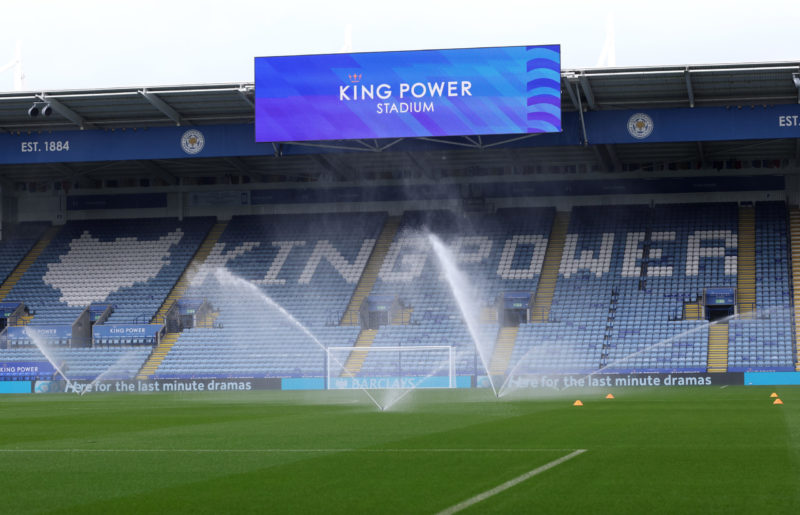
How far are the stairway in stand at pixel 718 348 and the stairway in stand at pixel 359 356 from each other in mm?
14386

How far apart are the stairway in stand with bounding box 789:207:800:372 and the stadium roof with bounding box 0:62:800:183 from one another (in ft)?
9.51

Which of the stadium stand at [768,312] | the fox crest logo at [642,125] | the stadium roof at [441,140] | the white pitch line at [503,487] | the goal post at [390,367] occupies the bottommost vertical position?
the white pitch line at [503,487]

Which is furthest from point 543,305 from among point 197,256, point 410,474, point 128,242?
point 410,474

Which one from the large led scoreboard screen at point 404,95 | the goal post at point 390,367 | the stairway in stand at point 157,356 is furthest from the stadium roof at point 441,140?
the stairway in stand at point 157,356

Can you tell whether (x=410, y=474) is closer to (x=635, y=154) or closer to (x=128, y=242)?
(x=635, y=154)

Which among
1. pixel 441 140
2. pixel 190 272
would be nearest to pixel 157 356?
pixel 190 272

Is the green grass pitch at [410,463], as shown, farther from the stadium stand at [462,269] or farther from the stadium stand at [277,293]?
the stadium stand at [277,293]

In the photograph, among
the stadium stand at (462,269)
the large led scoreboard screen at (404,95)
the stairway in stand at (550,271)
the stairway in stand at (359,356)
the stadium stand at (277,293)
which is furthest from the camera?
the stairway in stand at (550,271)

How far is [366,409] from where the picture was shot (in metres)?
25.7

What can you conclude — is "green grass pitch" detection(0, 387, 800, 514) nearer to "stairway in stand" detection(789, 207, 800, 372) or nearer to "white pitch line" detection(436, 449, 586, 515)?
"white pitch line" detection(436, 449, 586, 515)

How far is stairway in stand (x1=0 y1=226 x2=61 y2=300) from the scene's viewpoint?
183 feet

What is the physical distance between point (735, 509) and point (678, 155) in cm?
4509

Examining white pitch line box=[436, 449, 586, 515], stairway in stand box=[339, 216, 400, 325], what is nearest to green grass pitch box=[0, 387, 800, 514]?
white pitch line box=[436, 449, 586, 515]

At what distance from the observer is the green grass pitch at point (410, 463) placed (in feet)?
29.7
